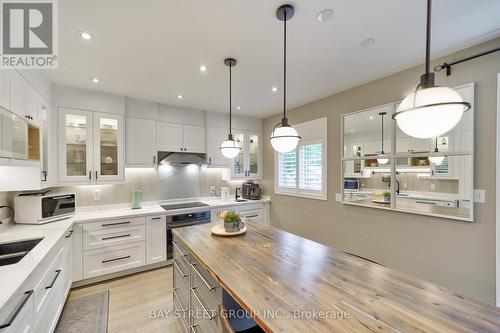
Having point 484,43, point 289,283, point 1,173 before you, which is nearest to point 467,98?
point 484,43

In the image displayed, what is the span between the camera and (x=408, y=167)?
7.92 ft

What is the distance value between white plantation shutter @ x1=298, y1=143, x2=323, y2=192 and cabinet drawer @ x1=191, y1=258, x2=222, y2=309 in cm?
243

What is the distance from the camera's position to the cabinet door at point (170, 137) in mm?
3500

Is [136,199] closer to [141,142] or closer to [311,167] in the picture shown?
[141,142]

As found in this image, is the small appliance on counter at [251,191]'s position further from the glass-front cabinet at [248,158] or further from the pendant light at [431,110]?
the pendant light at [431,110]

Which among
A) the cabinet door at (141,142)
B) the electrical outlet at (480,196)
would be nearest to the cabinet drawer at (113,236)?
the cabinet door at (141,142)

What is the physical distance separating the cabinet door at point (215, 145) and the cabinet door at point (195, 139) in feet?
0.30

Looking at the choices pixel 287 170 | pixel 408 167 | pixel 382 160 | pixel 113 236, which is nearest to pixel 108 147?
pixel 113 236

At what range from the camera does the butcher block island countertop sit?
0.86 meters

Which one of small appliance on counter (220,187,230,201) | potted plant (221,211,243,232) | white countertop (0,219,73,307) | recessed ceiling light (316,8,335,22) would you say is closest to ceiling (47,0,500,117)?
recessed ceiling light (316,8,335,22)

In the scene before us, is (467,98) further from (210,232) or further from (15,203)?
(15,203)

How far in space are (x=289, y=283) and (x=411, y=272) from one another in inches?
78.6

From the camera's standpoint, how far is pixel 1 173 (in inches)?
77.0

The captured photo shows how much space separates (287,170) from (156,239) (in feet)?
8.31
